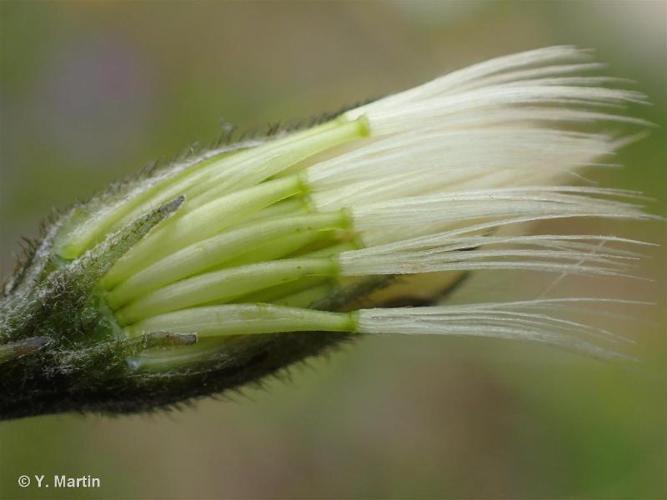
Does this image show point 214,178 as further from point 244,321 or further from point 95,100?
point 95,100

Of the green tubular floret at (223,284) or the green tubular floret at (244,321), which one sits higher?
the green tubular floret at (223,284)

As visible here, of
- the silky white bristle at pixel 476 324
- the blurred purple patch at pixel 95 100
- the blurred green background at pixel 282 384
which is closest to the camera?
the silky white bristle at pixel 476 324

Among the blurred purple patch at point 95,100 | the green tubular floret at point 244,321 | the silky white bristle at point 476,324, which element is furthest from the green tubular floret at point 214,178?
the blurred purple patch at point 95,100

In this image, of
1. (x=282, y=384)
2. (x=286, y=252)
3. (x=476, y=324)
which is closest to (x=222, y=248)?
(x=286, y=252)

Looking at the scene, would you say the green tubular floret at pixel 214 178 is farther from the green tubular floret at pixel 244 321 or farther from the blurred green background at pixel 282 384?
the blurred green background at pixel 282 384

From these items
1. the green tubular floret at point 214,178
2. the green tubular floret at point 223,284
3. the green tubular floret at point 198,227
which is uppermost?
the green tubular floret at point 214,178

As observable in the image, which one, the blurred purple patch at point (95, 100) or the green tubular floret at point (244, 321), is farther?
the blurred purple patch at point (95, 100)

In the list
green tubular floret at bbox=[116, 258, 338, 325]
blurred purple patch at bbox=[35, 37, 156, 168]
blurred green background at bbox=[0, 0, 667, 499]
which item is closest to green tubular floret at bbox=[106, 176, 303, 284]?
green tubular floret at bbox=[116, 258, 338, 325]

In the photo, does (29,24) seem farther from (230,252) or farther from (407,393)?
(230,252)
